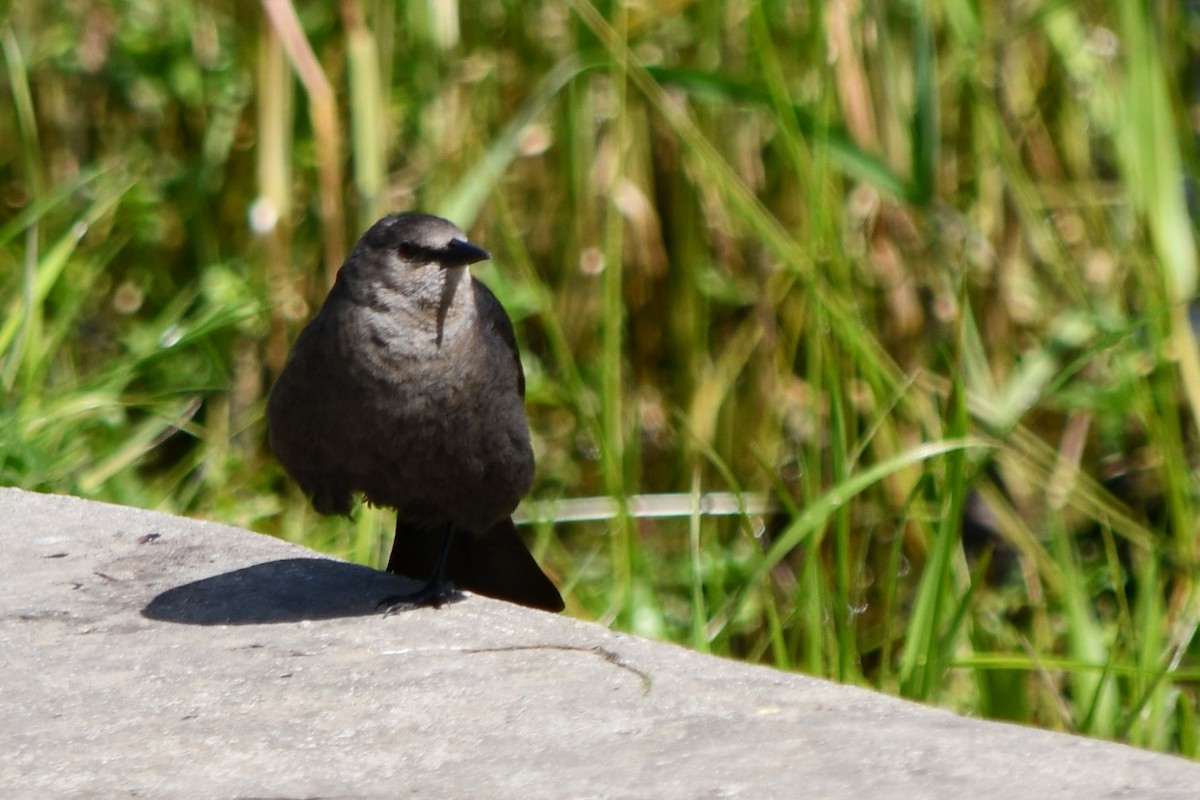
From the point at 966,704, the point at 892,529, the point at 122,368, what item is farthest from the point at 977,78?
the point at 122,368

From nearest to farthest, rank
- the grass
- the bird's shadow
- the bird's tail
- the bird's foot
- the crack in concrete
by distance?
the crack in concrete → the bird's shadow → the bird's foot → the bird's tail → the grass

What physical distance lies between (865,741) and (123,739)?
92 cm

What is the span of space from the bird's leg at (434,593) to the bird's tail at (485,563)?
94 mm

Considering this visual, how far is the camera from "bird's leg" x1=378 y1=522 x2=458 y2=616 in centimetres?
304

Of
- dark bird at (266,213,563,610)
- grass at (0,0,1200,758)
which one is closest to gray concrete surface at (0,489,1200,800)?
dark bird at (266,213,563,610)

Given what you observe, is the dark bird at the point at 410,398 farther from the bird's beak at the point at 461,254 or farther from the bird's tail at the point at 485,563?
the bird's tail at the point at 485,563

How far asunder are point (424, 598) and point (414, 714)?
78 cm

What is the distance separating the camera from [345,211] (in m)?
4.91

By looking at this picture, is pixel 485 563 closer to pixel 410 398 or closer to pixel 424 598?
pixel 424 598

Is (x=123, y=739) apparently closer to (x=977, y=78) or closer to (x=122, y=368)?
(x=122, y=368)

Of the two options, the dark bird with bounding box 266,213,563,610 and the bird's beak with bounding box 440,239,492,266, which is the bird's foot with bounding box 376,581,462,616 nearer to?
the dark bird with bounding box 266,213,563,610

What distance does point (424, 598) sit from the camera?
3.11 meters

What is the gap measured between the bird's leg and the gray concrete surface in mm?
42

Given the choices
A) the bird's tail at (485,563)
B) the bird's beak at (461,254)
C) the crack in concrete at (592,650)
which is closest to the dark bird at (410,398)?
the bird's beak at (461,254)
